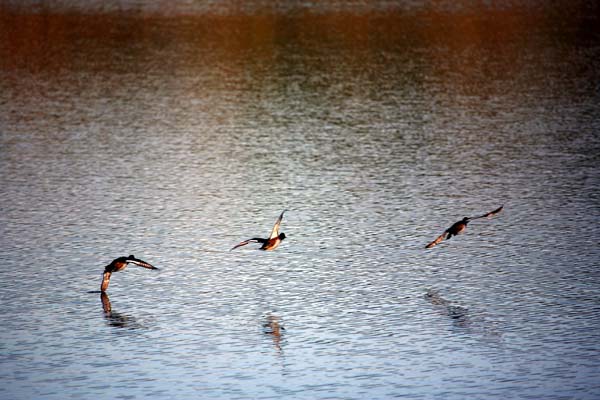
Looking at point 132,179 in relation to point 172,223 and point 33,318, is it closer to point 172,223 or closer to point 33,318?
point 172,223

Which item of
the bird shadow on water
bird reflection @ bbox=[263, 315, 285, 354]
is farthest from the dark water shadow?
the bird shadow on water

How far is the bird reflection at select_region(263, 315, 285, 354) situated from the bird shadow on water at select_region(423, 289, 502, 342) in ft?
8.89

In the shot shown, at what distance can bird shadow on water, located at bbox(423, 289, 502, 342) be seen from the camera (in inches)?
760

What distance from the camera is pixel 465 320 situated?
1994 centimetres

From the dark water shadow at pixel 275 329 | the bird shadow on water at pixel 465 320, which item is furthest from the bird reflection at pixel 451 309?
the dark water shadow at pixel 275 329

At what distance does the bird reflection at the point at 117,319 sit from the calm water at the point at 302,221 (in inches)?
3.4

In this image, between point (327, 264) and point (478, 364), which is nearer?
point (478, 364)

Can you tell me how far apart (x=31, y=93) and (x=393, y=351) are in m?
30.4

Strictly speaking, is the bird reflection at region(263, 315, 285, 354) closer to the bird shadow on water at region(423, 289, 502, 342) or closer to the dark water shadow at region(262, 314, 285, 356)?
the dark water shadow at region(262, 314, 285, 356)

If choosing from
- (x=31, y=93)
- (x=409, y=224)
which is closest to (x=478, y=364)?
(x=409, y=224)

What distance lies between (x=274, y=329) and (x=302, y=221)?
7960 mm

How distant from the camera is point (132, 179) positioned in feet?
105

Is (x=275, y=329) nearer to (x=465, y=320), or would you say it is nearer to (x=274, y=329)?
(x=274, y=329)

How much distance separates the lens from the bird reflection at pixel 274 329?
1883 cm
